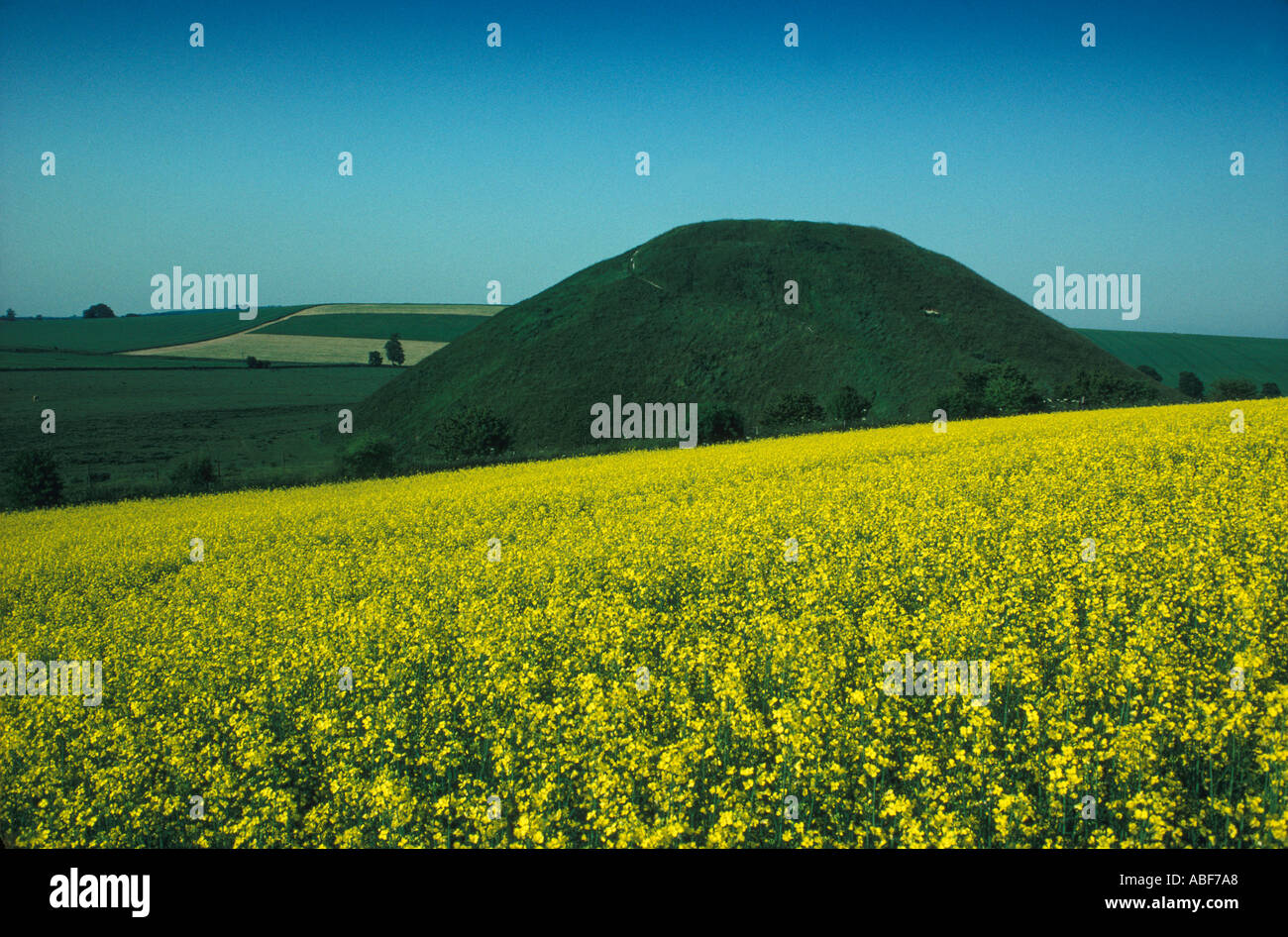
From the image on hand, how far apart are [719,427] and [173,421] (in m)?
57.1

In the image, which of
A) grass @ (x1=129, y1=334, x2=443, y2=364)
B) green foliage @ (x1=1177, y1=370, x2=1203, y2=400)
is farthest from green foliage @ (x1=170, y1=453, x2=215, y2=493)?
green foliage @ (x1=1177, y1=370, x2=1203, y2=400)

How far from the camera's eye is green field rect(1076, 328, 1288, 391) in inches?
→ 4301

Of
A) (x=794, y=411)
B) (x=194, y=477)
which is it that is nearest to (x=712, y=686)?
(x=194, y=477)

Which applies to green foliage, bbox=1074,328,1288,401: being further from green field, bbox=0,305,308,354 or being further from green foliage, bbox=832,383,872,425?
green field, bbox=0,305,308,354

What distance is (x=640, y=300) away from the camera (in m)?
93.3

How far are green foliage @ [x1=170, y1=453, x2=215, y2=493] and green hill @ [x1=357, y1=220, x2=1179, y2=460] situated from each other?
92.0ft

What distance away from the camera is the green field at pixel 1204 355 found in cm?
10924

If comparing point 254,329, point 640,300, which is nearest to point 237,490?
point 640,300

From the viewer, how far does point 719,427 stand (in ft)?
171

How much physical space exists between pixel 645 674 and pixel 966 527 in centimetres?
710

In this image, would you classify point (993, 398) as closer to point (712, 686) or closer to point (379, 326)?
point (712, 686)

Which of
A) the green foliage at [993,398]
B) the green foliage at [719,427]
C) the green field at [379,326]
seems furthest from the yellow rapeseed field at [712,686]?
the green field at [379,326]

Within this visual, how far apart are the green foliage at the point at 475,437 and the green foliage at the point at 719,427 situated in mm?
14770
